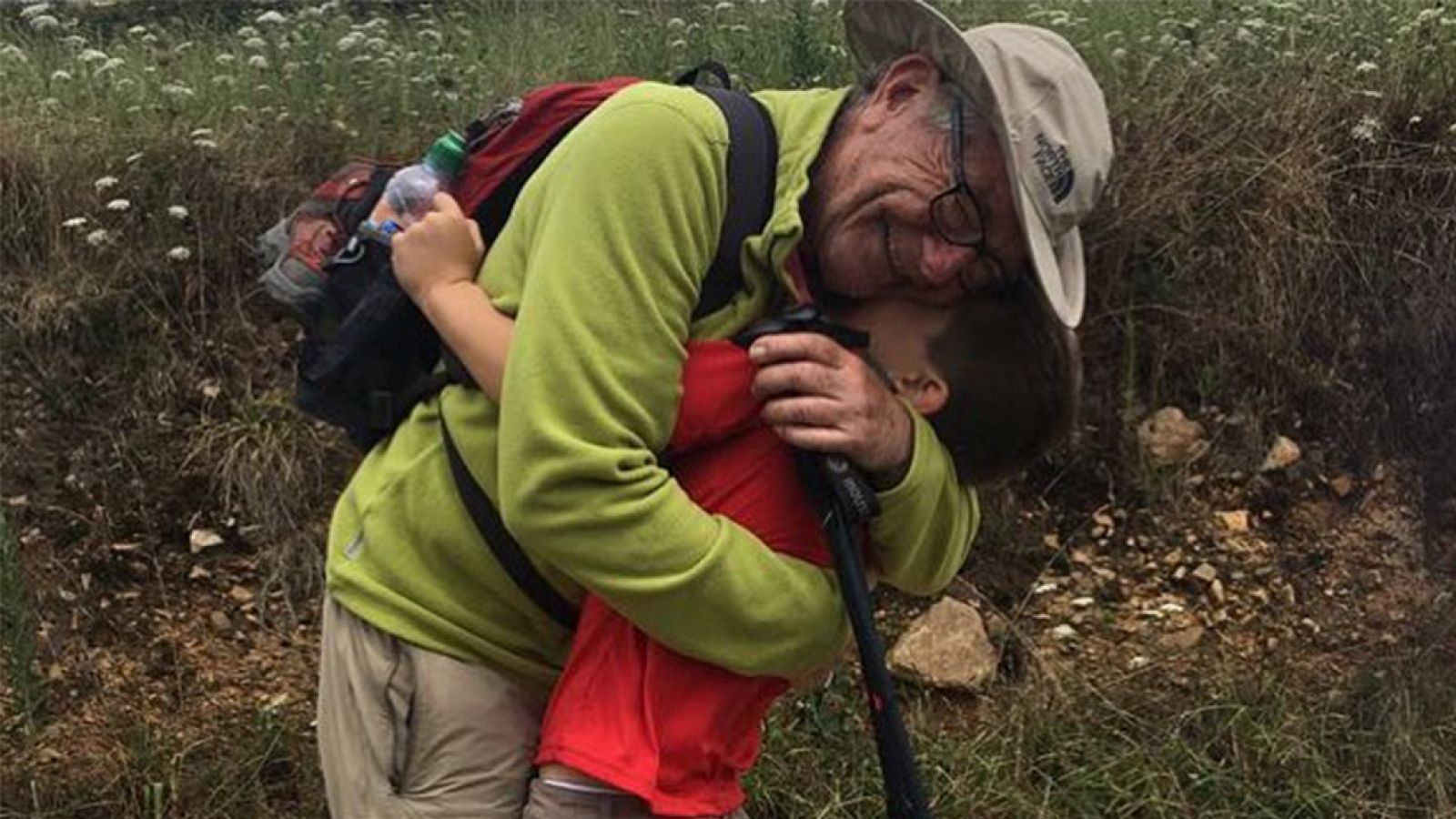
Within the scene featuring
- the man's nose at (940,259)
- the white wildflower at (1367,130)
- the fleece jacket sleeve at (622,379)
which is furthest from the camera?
the white wildflower at (1367,130)

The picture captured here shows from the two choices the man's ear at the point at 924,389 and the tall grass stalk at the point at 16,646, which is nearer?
the man's ear at the point at 924,389

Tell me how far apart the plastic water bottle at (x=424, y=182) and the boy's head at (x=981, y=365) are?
19.6 inches

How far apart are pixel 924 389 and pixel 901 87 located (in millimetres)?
329

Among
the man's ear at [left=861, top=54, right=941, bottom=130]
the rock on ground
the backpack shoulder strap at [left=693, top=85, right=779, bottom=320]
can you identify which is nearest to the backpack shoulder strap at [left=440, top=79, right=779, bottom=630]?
the backpack shoulder strap at [left=693, top=85, right=779, bottom=320]

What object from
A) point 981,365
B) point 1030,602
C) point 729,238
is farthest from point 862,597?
point 1030,602

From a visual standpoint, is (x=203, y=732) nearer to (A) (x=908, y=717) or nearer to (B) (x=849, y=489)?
(A) (x=908, y=717)

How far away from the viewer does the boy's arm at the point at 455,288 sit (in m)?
1.91

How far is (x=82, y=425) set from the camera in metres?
4.60

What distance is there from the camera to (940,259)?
1891mm

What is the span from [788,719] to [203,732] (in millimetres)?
1277

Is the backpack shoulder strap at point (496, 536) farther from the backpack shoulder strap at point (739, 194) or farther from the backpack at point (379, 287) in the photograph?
the backpack shoulder strap at point (739, 194)

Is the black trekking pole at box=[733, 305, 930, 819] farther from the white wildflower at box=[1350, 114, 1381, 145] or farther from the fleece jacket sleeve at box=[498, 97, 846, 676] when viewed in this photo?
the white wildflower at box=[1350, 114, 1381, 145]

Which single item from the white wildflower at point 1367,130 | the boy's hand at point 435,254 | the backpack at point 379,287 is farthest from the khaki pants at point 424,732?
the white wildflower at point 1367,130

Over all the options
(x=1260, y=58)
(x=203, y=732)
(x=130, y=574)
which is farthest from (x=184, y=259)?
(x=1260, y=58)
